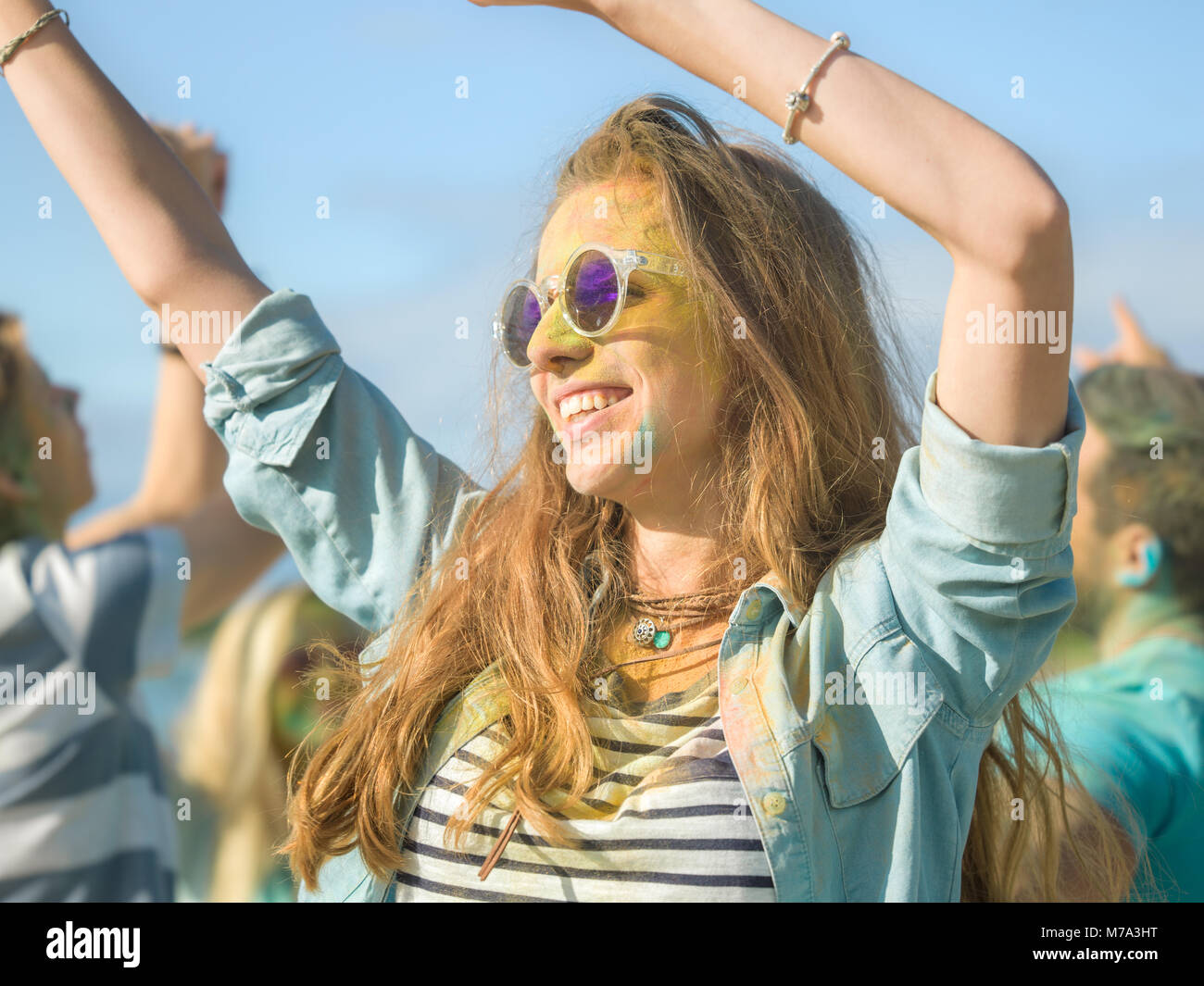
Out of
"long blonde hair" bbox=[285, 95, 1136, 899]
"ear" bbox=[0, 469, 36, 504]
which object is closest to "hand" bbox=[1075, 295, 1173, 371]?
"long blonde hair" bbox=[285, 95, 1136, 899]

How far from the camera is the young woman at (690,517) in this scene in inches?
50.9

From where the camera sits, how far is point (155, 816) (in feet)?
10.3

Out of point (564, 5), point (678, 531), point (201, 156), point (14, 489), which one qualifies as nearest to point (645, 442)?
point (678, 531)

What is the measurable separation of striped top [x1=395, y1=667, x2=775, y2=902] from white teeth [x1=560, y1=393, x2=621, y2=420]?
435mm

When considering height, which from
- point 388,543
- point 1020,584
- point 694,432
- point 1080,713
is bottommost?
point 1080,713

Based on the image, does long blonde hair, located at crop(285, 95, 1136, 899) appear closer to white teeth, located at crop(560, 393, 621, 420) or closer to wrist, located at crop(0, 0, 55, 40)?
white teeth, located at crop(560, 393, 621, 420)

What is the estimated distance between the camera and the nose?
1.68 metres

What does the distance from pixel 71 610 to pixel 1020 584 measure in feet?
8.79

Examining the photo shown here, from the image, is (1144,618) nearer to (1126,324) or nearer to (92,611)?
(1126,324)

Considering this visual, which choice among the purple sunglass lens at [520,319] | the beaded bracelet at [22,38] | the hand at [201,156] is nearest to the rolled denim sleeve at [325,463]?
the purple sunglass lens at [520,319]

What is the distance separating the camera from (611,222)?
5.65 ft

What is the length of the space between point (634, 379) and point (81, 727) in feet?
7.02
